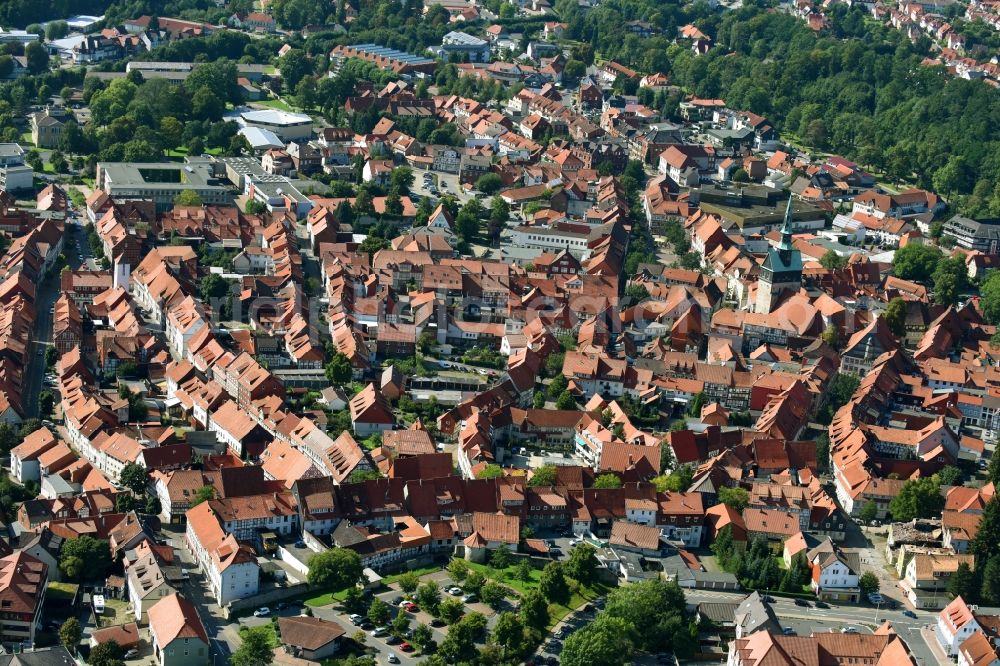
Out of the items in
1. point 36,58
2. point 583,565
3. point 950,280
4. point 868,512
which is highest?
point 583,565

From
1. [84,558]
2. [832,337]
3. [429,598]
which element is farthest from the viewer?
[832,337]

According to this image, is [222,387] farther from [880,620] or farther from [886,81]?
[886,81]

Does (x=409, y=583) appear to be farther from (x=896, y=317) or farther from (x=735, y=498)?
(x=896, y=317)

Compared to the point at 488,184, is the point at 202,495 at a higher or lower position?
higher

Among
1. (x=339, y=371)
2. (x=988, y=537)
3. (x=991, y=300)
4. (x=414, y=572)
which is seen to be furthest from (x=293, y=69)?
(x=988, y=537)

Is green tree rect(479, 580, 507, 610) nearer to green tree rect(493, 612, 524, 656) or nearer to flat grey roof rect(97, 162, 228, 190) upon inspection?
→ green tree rect(493, 612, 524, 656)

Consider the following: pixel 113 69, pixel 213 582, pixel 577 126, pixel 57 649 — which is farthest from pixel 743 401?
pixel 113 69

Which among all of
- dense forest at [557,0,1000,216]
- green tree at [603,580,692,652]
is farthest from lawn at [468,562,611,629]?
dense forest at [557,0,1000,216]
